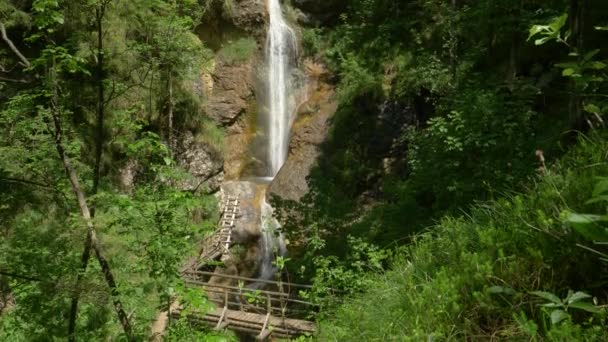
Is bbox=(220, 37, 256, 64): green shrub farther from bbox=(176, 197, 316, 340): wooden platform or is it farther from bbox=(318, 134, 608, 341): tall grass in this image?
bbox=(318, 134, 608, 341): tall grass

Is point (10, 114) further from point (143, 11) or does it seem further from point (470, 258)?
point (143, 11)

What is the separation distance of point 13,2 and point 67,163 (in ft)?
25.9

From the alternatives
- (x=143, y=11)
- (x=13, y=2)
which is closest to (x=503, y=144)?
(x=143, y=11)

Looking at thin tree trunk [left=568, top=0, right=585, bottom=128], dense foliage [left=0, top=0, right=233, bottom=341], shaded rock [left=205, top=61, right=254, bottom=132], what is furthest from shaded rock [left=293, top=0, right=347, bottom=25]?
thin tree trunk [left=568, top=0, right=585, bottom=128]

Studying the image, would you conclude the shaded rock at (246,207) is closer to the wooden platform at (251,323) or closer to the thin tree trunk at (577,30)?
the wooden platform at (251,323)

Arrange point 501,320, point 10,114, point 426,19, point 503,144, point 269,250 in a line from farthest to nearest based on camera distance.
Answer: point 426,19 < point 269,250 < point 503,144 < point 10,114 < point 501,320

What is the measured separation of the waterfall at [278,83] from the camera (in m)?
16.7

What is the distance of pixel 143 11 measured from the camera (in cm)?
1145

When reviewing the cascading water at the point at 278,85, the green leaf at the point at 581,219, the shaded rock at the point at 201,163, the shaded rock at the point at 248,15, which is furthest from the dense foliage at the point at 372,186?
the shaded rock at the point at 248,15

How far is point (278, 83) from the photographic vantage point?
693 inches

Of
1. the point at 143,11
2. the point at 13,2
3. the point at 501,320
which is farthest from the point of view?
the point at 143,11

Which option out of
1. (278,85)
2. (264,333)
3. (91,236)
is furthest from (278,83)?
(91,236)

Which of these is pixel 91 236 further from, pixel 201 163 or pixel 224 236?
pixel 201 163

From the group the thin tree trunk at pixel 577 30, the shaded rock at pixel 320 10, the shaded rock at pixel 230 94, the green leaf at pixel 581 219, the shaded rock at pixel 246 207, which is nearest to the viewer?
the green leaf at pixel 581 219
